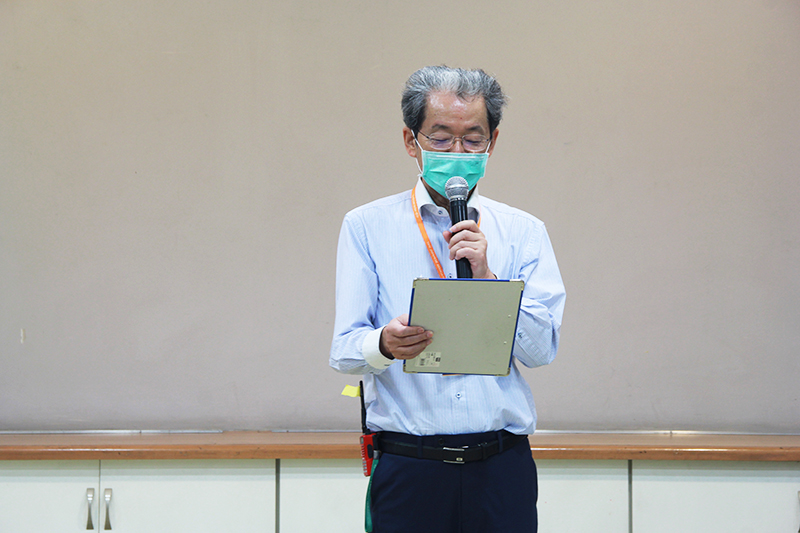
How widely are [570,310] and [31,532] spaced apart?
2.27 metres

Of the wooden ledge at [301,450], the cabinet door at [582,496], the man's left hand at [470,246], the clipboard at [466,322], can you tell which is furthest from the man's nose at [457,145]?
the cabinet door at [582,496]

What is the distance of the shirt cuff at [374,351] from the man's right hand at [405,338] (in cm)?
5

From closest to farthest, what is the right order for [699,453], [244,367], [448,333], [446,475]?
[448,333] < [446,475] < [699,453] < [244,367]

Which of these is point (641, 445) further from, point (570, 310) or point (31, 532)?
point (31, 532)

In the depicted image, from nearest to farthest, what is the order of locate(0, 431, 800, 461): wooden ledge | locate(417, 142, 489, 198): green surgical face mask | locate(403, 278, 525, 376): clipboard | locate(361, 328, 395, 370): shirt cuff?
locate(403, 278, 525, 376): clipboard → locate(361, 328, 395, 370): shirt cuff → locate(417, 142, 489, 198): green surgical face mask → locate(0, 431, 800, 461): wooden ledge

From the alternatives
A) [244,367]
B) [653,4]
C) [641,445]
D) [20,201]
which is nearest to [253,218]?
[244,367]

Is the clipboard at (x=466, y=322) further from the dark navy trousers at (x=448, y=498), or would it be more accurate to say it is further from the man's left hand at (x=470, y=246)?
the dark navy trousers at (x=448, y=498)

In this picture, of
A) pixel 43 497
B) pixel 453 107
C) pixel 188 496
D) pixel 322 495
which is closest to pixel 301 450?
pixel 322 495

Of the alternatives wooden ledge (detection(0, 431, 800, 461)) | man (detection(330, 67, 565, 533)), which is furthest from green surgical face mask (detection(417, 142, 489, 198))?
wooden ledge (detection(0, 431, 800, 461))

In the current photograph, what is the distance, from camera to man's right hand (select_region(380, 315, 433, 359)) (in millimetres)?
1060

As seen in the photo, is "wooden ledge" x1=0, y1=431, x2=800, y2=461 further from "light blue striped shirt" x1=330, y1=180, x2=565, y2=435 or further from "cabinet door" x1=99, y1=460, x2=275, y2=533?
"light blue striped shirt" x1=330, y1=180, x2=565, y2=435

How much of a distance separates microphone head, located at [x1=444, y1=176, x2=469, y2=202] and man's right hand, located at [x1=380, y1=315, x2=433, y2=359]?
267 millimetres

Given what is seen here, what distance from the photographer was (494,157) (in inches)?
101

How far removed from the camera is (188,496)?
7.27 feet
